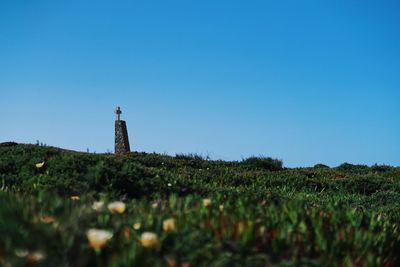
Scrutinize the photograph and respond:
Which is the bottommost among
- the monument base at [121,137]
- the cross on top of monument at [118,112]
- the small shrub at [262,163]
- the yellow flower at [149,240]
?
the yellow flower at [149,240]

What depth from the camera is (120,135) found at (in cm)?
3706

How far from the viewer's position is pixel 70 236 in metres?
3.78

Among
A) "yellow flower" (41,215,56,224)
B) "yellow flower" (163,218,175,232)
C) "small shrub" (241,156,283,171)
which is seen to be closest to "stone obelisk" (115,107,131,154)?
"small shrub" (241,156,283,171)

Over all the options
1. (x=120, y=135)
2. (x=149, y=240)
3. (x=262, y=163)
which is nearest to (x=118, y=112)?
(x=120, y=135)

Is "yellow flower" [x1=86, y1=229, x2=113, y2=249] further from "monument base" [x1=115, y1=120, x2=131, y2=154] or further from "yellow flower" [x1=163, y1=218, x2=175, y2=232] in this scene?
"monument base" [x1=115, y1=120, x2=131, y2=154]

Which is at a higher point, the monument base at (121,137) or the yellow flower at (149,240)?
the monument base at (121,137)

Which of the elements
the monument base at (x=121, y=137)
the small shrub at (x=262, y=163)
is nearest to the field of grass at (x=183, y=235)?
the small shrub at (x=262, y=163)

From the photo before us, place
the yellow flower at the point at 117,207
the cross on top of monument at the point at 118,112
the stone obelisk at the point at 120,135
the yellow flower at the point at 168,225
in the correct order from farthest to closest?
the cross on top of monument at the point at 118,112
the stone obelisk at the point at 120,135
the yellow flower at the point at 117,207
the yellow flower at the point at 168,225

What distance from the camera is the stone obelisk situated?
37.0 metres

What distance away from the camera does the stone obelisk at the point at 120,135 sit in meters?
37.0

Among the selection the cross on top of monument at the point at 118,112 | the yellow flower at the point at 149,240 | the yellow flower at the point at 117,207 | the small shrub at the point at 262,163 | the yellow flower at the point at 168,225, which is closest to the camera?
the yellow flower at the point at 149,240

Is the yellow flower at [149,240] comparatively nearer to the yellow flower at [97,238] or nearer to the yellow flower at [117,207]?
the yellow flower at [97,238]

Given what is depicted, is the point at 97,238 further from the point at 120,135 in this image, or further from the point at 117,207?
the point at 120,135

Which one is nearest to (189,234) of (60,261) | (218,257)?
(218,257)
